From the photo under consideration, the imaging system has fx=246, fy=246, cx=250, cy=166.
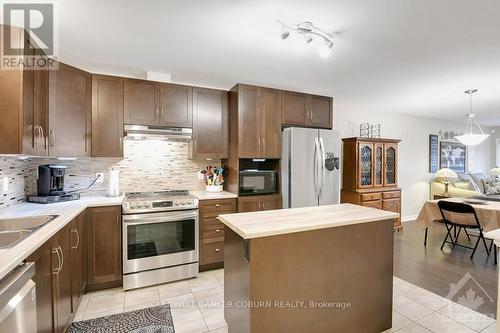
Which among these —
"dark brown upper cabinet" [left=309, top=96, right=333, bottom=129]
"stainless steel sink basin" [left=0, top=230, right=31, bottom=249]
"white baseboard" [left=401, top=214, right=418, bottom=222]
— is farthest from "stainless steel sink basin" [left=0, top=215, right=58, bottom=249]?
"white baseboard" [left=401, top=214, right=418, bottom=222]

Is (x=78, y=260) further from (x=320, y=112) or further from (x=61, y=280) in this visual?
(x=320, y=112)

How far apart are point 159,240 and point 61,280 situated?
1.07m

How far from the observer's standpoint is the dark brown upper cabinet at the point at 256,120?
318 cm

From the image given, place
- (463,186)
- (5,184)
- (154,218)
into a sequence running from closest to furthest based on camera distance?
(5,184) → (154,218) → (463,186)

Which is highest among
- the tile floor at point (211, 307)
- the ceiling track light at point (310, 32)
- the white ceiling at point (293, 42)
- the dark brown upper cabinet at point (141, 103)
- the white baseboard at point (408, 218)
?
the white ceiling at point (293, 42)

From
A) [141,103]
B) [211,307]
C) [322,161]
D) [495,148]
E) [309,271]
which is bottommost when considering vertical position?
[211,307]

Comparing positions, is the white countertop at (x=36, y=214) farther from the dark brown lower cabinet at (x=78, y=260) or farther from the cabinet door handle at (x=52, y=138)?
the cabinet door handle at (x=52, y=138)

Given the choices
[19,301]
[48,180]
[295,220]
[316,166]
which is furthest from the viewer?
[316,166]

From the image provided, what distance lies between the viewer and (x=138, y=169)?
10.6 ft

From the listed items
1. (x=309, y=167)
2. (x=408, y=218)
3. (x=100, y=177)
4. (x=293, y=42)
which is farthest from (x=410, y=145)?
Result: (x=100, y=177)

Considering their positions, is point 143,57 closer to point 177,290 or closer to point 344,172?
point 177,290

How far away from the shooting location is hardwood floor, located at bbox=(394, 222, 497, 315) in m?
2.48

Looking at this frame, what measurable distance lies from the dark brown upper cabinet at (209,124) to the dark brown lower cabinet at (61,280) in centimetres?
171

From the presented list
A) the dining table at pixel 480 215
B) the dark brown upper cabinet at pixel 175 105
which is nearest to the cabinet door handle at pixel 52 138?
the dark brown upper cabinet at pixel 175 105
